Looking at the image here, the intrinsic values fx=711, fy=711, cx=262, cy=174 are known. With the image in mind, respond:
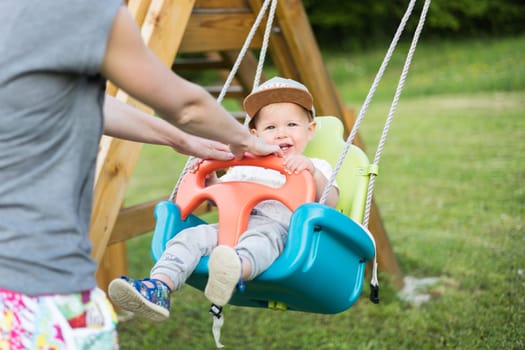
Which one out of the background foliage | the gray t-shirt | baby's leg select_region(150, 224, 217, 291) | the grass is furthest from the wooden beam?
the background foliage

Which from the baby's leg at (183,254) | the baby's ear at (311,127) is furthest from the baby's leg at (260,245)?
the baby's ear at (311,127)

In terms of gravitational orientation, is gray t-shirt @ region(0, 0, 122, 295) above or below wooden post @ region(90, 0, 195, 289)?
above

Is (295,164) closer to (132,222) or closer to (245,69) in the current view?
(132,222)

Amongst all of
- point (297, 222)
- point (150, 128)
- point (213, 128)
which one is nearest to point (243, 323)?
point (297, 222)

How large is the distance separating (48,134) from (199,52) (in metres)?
2.85

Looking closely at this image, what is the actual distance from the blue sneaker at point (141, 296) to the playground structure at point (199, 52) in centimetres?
96

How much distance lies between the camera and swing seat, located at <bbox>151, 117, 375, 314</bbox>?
98.5 inches

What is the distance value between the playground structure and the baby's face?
532 mm

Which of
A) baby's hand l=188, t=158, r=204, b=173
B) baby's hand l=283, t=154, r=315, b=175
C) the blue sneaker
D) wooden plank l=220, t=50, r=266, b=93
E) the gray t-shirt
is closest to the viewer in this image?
the gray t-shirt

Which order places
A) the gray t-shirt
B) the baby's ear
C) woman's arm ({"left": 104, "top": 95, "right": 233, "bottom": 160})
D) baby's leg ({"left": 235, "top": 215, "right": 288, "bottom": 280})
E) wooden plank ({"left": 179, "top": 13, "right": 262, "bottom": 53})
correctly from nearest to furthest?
the gray t-shirt → woman's arm ({"left": 104, "top": 95, "right": 233, "bottom": 160}) → baby's leg ({"left": 235, "top": 215, "right": 288, "bottom": 280}) → the baby's ear → wooden plank ({"left": 179, "top": 13, "right": 262, "bottom": 53})

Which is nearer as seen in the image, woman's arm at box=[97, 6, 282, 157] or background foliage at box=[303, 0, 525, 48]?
woman's arm at box=[97, 6, 282, 157]

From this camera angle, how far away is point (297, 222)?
2.53 meters

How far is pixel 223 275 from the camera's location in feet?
7.54

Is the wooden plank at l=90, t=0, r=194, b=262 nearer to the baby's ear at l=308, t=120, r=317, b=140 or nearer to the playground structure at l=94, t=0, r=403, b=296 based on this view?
the playground structure at l=94, t=0, r=403, b=296
